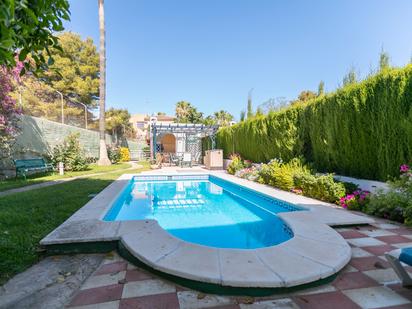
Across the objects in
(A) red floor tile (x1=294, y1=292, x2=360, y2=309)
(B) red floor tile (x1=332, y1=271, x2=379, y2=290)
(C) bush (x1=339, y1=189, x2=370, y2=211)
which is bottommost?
(A) red floor tile (x1=294, y1=292, x2=360, y2=309)

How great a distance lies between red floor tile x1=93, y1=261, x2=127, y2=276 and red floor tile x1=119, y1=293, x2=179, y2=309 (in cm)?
63

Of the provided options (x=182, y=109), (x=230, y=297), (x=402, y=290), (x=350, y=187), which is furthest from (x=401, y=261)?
(x=182, y=109)

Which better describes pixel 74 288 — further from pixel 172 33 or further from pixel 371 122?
pixel 172 33

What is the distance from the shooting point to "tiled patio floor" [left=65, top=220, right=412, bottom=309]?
6.61 feet

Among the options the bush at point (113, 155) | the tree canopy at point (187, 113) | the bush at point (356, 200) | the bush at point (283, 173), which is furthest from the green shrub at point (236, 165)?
the tree canopy at point (187, 113)

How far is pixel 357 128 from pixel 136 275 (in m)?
5.95

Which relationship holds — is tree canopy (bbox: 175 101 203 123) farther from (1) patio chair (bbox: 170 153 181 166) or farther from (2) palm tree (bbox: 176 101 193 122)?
(1) patio chair (bbox: 170 153 181 166)

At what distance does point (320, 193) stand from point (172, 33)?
42.3 feet

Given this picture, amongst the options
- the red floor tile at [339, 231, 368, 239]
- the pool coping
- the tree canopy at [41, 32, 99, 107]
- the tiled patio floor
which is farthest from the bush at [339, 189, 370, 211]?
the tree canopy at [41, 32, 99, 107]

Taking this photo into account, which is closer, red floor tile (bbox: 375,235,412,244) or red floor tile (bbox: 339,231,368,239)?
red floor tile (bbox: 375,235,412,244)

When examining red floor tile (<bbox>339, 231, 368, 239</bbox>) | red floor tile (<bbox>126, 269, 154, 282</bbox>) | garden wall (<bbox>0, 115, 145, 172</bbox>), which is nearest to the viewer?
red floor tile (<bbox>126, 269, 154, 282</bbox>)

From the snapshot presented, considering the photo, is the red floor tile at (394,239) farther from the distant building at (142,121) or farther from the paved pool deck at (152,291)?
the distant building at (142,121)

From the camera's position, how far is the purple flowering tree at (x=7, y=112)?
7934 millimetres

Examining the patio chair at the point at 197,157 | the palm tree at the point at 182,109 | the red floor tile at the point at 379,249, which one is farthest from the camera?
the palm tree at the point at 182,109
